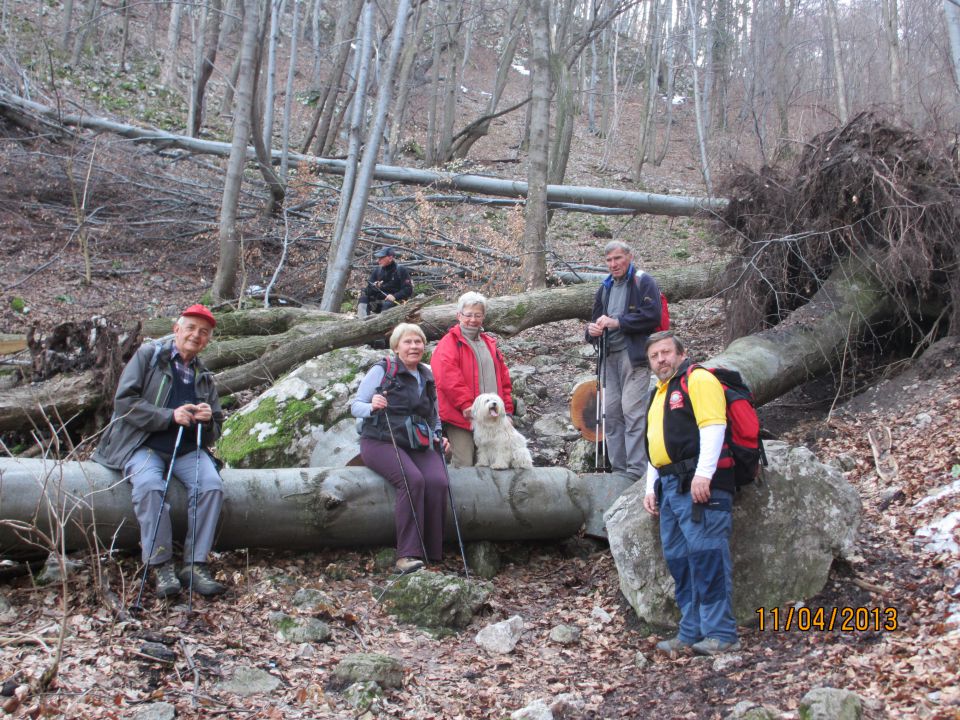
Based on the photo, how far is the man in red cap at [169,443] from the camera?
4.77 m

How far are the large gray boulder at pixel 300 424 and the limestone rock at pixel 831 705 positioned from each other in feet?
14.1

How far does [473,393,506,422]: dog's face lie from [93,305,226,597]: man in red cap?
1.88 metres

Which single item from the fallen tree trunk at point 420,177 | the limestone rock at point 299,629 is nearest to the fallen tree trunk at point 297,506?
the limestone rock at point 299,629

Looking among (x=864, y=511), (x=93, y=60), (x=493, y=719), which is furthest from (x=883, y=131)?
(x=93, y=60)

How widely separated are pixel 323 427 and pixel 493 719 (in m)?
3.79

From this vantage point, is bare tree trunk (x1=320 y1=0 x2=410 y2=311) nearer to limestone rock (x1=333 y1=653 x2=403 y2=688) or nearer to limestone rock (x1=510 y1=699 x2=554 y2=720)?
limestone rock (x1=333 y1=653 x2=403 y2=688)

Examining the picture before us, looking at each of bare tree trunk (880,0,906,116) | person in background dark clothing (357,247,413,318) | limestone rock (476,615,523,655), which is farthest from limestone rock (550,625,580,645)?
bare tree trunk (880,0,906,116)

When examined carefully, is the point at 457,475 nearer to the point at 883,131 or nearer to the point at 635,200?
the point at 883,131

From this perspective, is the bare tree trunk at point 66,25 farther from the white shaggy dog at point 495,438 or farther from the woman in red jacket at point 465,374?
the white shaggy dog at point 495,438

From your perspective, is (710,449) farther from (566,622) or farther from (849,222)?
(849,222)

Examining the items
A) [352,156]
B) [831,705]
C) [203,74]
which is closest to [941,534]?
[831,705]

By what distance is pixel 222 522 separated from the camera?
521cm

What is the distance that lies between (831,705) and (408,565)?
288 centimetres

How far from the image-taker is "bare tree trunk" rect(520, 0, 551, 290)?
11102mm
